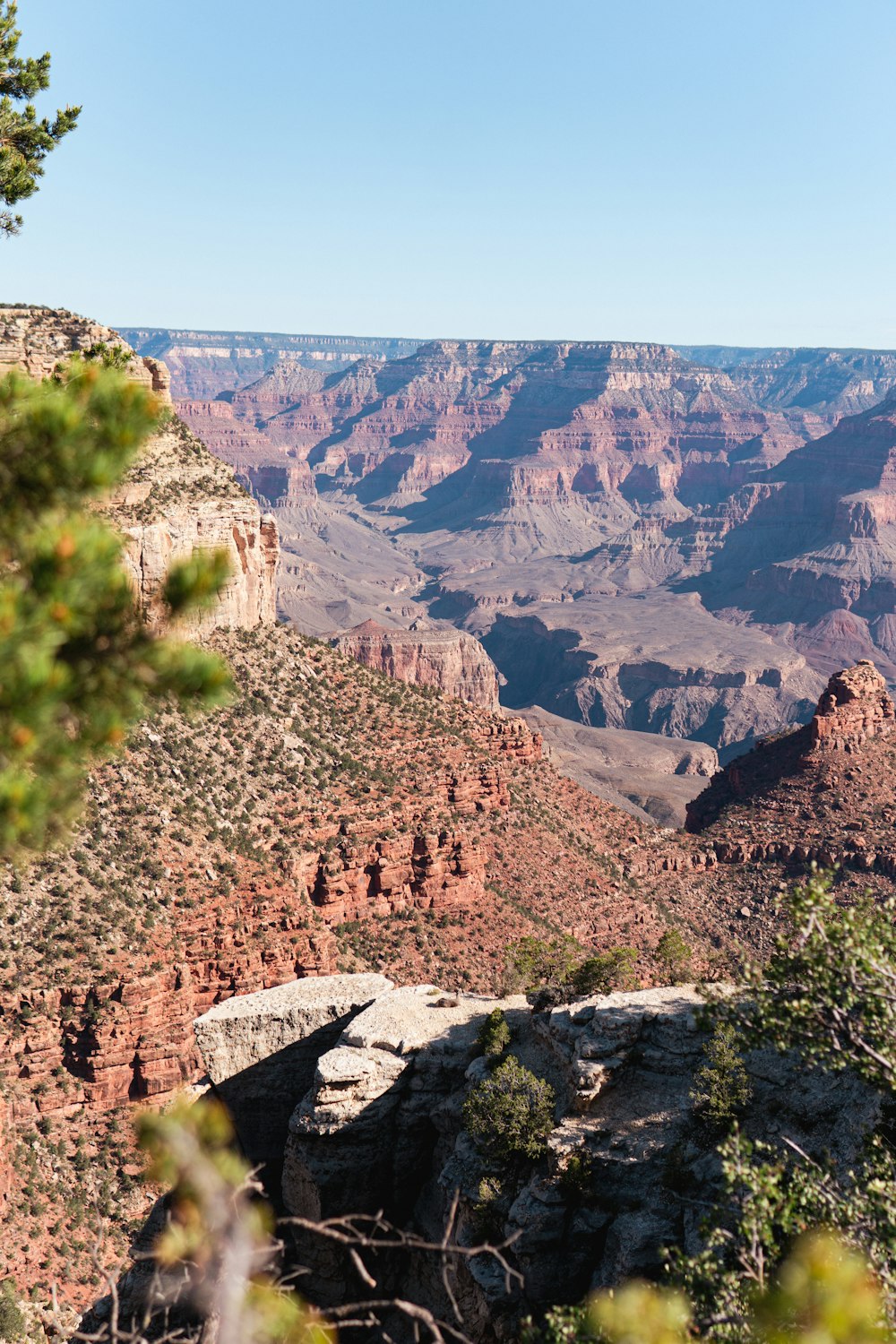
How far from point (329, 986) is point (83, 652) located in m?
27.5

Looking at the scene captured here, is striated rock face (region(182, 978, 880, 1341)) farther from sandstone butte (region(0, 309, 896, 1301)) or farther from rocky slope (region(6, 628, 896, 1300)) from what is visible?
sandstone butte (region(0, 309, 896, 1301))

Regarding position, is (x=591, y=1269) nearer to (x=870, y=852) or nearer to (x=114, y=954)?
(x=114, y=954)

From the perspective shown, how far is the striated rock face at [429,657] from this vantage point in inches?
6176

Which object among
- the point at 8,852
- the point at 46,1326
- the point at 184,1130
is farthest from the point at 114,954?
the point at 184,1130

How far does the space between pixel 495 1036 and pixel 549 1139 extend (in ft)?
15.3

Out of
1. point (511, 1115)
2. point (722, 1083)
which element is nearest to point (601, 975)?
point (511, 1115)

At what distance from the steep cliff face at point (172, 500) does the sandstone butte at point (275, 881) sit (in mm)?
419

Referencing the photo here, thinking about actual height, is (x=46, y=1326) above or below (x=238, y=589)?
below

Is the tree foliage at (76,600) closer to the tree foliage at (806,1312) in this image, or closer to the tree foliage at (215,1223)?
the tree foliage at (215,1223)

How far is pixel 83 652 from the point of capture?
10.9m

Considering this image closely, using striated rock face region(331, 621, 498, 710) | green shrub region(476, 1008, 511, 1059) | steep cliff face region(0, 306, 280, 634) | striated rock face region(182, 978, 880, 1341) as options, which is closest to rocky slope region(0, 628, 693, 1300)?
steep cliff face region(0, 306, 280, 634)

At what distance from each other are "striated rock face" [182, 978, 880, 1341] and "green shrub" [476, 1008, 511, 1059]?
42cm

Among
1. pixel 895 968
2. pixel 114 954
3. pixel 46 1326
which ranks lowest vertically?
pixel 46 1326

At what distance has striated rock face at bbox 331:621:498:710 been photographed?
15688 centimetres
